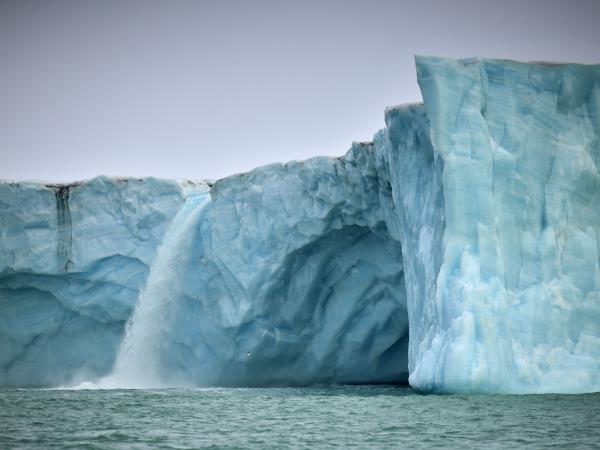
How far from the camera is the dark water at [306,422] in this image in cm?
1007

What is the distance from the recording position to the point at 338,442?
10094 mm

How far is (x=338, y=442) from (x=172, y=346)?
1237 cm

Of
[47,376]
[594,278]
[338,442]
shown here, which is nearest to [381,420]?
[338,442]

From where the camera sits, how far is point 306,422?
39.4ft

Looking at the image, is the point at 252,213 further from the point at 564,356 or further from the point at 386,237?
the point at 564,356

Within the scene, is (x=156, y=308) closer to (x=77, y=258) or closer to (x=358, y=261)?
→ (x=77, y=258)

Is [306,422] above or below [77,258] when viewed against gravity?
below

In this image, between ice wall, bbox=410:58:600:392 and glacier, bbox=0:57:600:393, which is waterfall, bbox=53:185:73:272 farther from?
ice wall, bbox=410:58:600:392

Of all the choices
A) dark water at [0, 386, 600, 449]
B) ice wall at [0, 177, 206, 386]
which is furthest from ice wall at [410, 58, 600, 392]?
ice wall at [0, 177, 206, 386]

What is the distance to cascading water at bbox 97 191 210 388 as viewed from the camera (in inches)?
850

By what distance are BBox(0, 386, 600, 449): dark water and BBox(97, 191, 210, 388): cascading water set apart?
5.07m

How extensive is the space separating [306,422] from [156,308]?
10.3m

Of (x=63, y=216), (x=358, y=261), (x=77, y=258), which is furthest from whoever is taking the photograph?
(x=63, y=216)

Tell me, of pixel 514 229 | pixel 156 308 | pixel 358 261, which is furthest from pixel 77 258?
pixel 514 229
